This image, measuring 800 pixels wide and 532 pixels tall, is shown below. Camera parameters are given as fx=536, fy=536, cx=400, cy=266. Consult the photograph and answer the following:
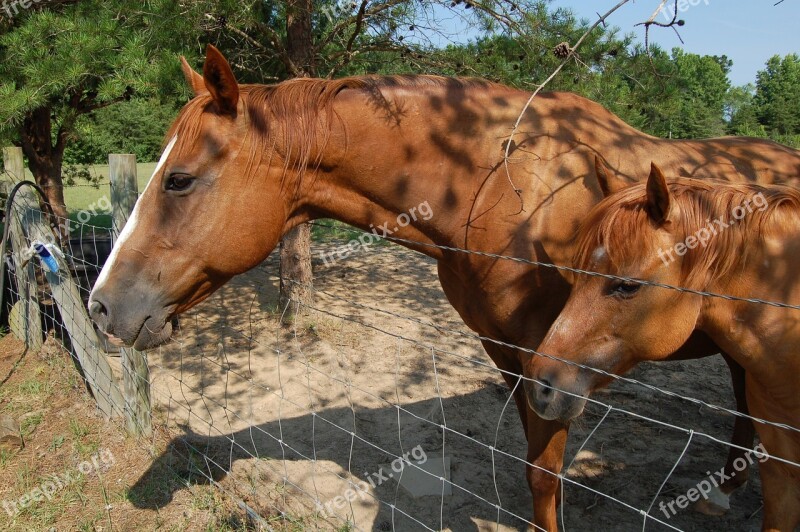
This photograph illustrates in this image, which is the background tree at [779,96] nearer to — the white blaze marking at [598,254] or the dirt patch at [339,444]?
the dirt patch at [339,444]

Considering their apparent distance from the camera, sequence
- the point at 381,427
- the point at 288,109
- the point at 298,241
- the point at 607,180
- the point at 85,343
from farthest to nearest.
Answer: the point at 298,241
the point at 381,427
the point at 85,343
the point at 288,109
the point at 607,180

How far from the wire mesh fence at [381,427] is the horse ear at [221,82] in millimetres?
943

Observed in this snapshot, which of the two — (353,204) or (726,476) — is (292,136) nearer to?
(353,204)

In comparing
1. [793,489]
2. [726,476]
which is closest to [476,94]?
[793,489]

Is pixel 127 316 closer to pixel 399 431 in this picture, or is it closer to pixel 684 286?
pixel 399 431

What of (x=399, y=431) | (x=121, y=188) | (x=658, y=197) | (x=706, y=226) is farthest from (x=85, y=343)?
(x=706, y=226)

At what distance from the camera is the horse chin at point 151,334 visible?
2062 millimetres

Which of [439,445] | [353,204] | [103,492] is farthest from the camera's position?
[439,445]

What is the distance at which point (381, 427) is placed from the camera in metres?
3.81

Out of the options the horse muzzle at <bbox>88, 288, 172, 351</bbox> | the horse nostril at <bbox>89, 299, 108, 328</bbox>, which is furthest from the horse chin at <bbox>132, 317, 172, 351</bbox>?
the horse nostril at <bbox>89, 299, 108, 328</bbox>

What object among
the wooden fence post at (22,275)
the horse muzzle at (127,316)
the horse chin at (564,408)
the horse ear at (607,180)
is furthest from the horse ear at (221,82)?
the wooden fence post at (22,275)

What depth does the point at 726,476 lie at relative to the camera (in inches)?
120

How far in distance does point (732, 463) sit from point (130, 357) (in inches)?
143

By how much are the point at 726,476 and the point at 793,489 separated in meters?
1.15
